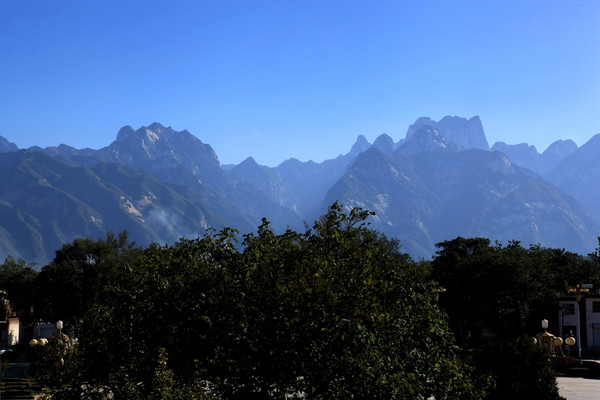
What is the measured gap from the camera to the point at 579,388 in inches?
1666

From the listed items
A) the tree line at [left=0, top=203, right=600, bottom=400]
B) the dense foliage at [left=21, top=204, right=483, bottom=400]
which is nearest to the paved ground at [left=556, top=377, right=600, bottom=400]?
the tree line at [left=0, top=203, right=600, bottom=400]

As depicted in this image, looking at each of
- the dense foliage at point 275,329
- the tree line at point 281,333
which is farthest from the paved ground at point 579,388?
the dense foliage at point 275,329

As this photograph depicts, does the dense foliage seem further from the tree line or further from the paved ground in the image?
the paved ground

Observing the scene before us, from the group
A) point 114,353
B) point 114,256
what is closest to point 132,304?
point 114,353

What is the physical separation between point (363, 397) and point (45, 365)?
8823 millimetres

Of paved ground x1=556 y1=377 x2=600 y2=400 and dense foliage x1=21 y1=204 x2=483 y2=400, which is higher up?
dense foliage x1=21 y1=204 x2=483 y2=400

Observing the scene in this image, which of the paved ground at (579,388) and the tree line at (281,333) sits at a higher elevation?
the tree line at (281,333)

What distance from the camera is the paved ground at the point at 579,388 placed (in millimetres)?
38562

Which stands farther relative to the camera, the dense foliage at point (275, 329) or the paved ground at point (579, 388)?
the paved ground at point (579, 388)

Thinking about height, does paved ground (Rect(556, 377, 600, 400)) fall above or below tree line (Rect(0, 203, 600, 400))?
below

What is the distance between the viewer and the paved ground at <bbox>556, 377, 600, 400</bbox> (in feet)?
127

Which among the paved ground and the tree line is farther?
the paved ground

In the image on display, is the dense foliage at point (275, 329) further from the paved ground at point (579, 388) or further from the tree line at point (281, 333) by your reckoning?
the paved ground at point (579, 388)

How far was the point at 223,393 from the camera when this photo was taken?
1786 centimetres
